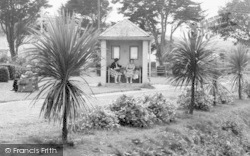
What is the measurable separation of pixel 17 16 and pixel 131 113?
3199cm

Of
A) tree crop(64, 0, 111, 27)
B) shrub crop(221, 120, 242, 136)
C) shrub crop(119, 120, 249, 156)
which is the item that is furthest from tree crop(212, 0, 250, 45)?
shrub crop(119, 120, 249, 156)

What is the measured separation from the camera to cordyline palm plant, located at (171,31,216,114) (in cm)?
1039

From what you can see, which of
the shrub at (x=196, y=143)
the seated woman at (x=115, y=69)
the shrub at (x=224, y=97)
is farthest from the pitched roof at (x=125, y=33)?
the shrub at (x=196, y=143)

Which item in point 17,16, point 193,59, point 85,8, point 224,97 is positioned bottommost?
point 224,97

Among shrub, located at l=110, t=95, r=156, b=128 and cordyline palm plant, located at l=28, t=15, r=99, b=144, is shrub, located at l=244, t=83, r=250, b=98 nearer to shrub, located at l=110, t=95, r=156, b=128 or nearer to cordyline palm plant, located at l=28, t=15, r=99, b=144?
shrub, located at l=110, t=95, r=156, b=128

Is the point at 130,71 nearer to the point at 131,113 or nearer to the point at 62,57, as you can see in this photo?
the point at 131,113

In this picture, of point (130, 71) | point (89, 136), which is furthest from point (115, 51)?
point (89, 136)

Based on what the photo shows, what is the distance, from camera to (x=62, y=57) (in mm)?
5879

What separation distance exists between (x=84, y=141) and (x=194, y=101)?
6.16 m

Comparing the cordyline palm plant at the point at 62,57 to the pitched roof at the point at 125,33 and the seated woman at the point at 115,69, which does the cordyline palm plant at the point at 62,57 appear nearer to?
the pitched roof at the point at 125,33

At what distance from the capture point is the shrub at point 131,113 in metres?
8.25

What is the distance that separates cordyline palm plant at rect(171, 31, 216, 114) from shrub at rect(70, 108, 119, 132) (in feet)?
11.4

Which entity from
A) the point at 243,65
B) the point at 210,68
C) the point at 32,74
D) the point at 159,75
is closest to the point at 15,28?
the point at 159,75

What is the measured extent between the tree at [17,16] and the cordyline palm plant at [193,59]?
94.6 ft
